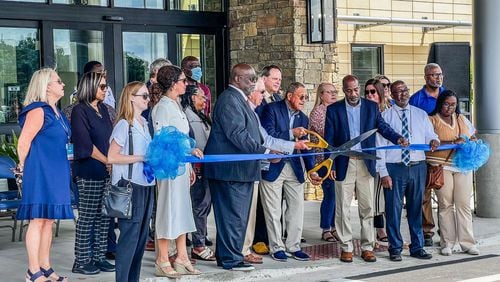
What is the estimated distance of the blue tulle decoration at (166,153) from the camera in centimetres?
750

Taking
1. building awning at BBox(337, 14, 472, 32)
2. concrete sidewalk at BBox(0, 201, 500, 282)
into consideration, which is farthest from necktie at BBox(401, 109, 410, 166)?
building awning at BBox(337, 14, 472, 32)

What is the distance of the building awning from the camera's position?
61.4 ft

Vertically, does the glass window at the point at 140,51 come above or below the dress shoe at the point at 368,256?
above

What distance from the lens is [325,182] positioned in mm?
11148

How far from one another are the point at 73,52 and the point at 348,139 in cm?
605

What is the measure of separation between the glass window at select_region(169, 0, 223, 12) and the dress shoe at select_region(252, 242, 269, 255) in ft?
20.0

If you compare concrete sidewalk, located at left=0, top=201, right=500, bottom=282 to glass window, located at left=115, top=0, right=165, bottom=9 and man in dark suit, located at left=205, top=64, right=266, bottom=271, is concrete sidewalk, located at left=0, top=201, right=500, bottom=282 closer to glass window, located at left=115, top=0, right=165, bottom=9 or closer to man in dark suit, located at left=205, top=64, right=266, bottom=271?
man in dark suit, located at left=205, top=64, right=266, bottom=271

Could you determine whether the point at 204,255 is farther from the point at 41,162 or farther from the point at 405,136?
the point at 405,136

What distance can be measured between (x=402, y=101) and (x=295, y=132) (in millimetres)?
1371

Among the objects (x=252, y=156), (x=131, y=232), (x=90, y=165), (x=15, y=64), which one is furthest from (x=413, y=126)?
(x=15, y=64)

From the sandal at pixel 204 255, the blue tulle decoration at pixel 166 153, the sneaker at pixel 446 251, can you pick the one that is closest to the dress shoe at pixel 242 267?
the sandal at pixel 204 255

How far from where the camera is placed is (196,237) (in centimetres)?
945

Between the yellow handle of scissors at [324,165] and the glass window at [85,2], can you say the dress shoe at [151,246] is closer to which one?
the yellow handle of scissors at [324,165]

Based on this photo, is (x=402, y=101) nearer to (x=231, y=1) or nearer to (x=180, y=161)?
(x=180, y=161)
